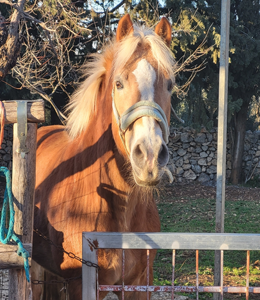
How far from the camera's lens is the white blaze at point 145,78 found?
6.12 feet

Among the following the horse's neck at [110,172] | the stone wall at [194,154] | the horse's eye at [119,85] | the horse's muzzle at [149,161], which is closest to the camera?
the horse's muzzle at [149,161]

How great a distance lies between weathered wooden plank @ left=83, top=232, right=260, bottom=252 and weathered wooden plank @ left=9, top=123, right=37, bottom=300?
0.95 feet

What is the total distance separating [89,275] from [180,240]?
48 centimetres

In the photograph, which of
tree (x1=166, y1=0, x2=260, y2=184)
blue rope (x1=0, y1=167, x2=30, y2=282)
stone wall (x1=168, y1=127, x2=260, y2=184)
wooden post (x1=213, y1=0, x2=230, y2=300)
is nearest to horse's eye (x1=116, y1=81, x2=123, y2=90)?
blue rope (x1=0, y1=167, x2=30, y2=282)

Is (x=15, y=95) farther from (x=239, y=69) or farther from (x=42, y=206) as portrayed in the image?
(x=42, y=206)

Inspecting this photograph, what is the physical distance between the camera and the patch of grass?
4238 mm

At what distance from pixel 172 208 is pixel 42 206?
611 centimetres

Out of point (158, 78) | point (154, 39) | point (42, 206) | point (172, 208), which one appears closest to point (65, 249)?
point (42, 206)

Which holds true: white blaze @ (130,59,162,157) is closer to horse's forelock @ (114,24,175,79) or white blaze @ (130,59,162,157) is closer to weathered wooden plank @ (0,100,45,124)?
horse's forelock @ (114,24,175,79)

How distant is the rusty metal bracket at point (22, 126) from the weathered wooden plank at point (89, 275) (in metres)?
0.52

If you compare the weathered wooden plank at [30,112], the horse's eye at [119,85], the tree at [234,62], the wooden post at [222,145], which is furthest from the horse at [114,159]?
the tree at [234,62]

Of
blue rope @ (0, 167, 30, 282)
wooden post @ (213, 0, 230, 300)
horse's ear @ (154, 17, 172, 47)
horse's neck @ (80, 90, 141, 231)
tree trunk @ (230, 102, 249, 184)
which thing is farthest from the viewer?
tree trunk @ (230, 102, 249, 184)

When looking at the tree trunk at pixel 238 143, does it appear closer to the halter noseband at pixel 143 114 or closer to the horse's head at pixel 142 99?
the horse's head at pixel 142 99

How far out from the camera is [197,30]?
9.30 meters
